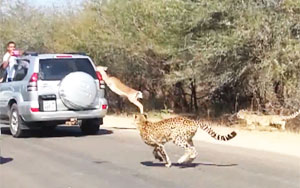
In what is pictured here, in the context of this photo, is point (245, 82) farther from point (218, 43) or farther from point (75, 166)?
point (75, 166)

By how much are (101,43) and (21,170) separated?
1404 cm

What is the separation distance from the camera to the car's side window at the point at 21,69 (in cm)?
1578

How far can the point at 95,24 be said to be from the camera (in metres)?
25.2

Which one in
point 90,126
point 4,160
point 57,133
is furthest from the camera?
point 57,133

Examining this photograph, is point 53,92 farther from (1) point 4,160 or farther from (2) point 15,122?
(1) point 4,160

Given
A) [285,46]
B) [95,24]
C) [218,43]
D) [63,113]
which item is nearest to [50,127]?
[63,113]

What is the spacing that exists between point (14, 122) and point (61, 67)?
182cm

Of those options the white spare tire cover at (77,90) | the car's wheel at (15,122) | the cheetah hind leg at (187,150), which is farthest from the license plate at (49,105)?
the cheetah hind leg at (187,150)

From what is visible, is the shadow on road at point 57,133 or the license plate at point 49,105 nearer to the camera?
the license plate at point 49,105

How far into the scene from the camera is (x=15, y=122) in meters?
15.9

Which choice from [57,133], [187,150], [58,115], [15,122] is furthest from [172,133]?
[57,133]

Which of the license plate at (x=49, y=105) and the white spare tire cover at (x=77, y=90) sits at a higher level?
the white spare tire cover at (x=77, y=90)

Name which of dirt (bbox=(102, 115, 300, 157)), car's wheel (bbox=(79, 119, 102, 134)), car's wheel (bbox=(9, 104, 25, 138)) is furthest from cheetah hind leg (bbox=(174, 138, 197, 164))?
car's wheel (bbox=(9, 104, 25, 138))

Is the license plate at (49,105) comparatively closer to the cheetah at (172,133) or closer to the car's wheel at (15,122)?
the car's wheel at (15,122)
